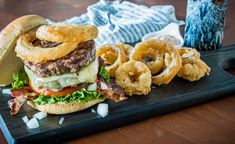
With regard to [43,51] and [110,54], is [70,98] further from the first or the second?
[110,54]

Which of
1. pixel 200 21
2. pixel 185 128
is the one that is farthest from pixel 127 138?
pixel 200 21

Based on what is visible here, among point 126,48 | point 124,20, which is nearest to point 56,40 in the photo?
point 126,48

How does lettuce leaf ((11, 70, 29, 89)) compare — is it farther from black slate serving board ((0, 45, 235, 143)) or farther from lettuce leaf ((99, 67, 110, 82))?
lettuce leaf ((99, 67, 110, 82))

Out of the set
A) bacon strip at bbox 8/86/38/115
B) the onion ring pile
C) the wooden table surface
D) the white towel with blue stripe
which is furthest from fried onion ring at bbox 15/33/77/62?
the white towel with blue stripe

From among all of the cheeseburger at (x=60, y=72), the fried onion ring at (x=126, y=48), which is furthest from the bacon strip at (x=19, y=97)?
the fried onion ring at (x=126, y=48)

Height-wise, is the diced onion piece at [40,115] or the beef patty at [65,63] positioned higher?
the beef patty at [65,63]

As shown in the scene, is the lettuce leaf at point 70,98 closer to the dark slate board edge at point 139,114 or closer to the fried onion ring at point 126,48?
the dark slate board edge at point 139,114
